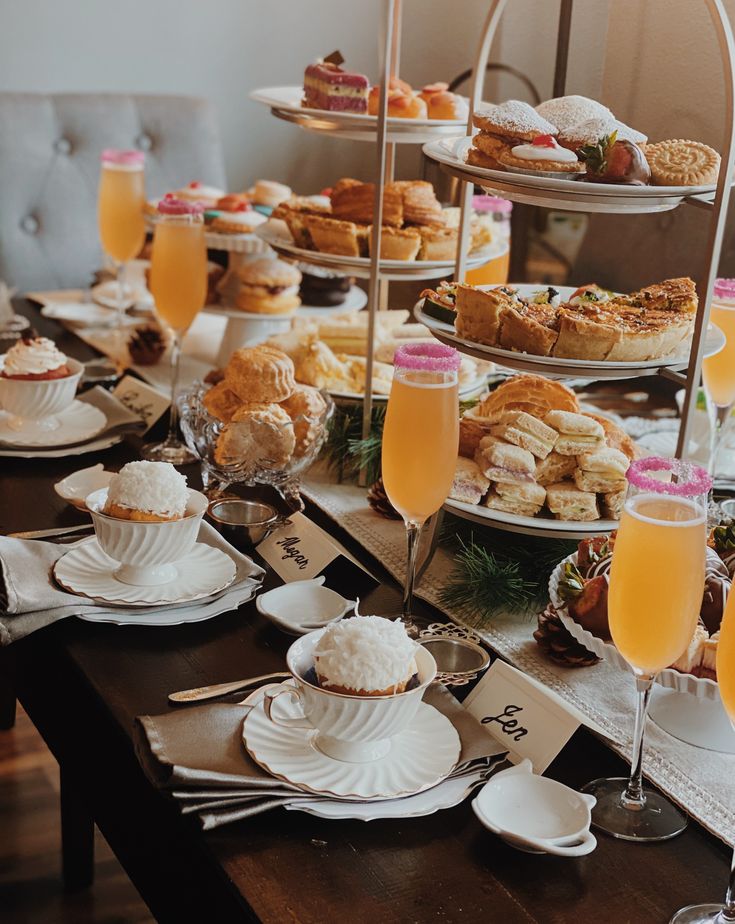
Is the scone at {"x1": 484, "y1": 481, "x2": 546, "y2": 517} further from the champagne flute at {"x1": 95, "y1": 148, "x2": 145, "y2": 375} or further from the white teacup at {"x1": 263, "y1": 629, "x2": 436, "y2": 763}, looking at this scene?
the champagne flute at {"x1": 95, "y1": 148, "x2": 145, "y2": 375}

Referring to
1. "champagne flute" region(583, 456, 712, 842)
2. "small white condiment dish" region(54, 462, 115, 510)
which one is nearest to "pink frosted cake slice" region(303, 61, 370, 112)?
"small white condiment dish" region(54, 462, 115, 510)

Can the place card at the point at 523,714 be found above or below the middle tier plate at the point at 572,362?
below

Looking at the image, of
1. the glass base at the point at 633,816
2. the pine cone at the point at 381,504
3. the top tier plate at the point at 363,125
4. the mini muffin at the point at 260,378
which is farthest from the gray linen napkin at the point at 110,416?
the glass base at the point at 633,816

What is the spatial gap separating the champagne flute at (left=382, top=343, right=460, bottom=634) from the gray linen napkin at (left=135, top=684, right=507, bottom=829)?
22 cm

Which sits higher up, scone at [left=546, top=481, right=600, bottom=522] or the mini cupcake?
the mini cupcake

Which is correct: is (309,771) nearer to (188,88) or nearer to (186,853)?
(186,853)

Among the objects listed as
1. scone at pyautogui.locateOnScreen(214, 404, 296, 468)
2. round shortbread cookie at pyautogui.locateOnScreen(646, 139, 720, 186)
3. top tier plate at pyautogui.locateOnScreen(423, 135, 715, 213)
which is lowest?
scone at pyautogui.locateOnScreen(214, 404, 296, 468)

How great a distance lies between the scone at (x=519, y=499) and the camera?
1.22m

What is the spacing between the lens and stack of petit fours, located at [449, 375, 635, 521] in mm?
1227

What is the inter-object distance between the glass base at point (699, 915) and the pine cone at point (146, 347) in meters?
1.50

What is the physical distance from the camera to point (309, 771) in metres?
0.87

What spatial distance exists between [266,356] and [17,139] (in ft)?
5.69

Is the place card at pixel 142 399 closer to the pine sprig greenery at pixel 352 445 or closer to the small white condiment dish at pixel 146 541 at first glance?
the pine sprig greenery at pixel 352 445

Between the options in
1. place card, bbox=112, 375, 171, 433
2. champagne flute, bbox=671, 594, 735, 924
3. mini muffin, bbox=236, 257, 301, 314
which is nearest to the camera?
champagne flute, bbox=671, 594, 735, 924
